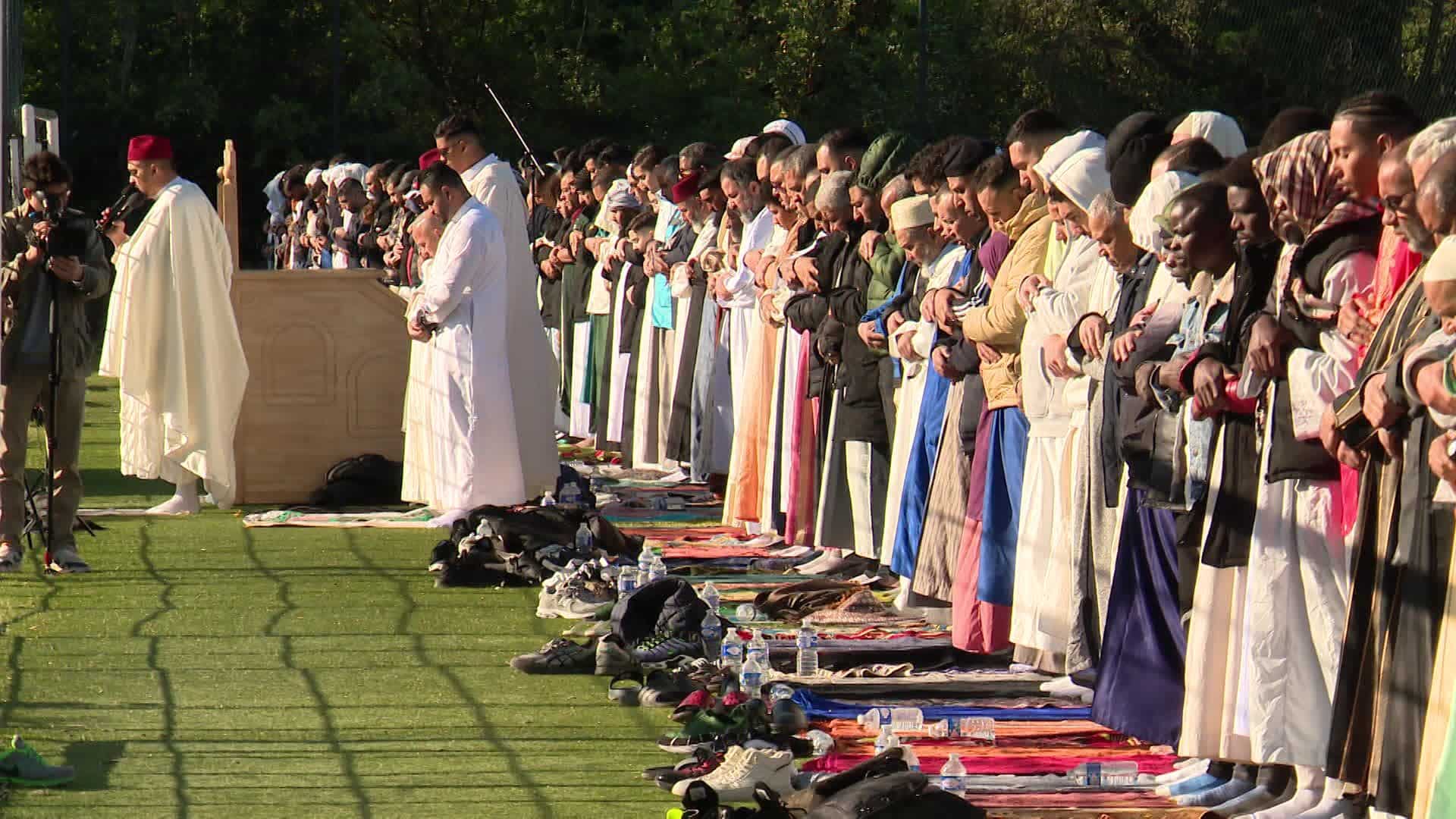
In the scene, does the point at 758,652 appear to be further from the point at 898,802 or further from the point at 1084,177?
the point at 898,802

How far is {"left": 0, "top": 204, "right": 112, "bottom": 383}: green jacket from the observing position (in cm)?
938

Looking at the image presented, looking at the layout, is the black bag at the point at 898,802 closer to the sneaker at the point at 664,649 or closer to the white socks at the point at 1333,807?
the white socks at the point at 1333,807

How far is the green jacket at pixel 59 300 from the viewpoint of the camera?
9.38 m

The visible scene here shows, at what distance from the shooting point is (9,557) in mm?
9391

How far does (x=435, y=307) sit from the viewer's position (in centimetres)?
1038

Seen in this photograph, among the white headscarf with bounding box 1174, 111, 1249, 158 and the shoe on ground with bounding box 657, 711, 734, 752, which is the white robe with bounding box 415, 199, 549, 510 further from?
the white headscarf with bounding box 1174, 111, 1249, 158

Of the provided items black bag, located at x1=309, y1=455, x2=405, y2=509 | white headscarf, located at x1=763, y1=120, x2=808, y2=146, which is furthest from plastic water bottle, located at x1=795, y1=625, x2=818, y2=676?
black bag, located at x1=309, y1=455, x2=405, y2=509

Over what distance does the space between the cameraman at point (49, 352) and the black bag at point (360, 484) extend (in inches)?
86.9

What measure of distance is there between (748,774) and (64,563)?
15.9ft

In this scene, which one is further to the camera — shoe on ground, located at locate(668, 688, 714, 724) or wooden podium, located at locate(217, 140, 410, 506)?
wooden podium, located at locate(217, 140, 410, 506)

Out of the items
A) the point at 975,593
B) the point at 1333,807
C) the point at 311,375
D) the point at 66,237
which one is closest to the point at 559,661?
the point at 975,593

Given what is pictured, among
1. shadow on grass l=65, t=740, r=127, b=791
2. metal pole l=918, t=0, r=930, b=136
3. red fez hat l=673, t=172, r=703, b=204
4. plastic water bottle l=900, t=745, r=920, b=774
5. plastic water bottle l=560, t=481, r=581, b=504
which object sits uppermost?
metal pole l=918, t=0, r=930, b=136

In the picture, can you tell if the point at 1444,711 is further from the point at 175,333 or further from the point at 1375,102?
the point at 175,333

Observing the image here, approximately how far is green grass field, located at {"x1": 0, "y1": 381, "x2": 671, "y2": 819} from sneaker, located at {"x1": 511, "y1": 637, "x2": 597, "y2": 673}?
0.06 meters
